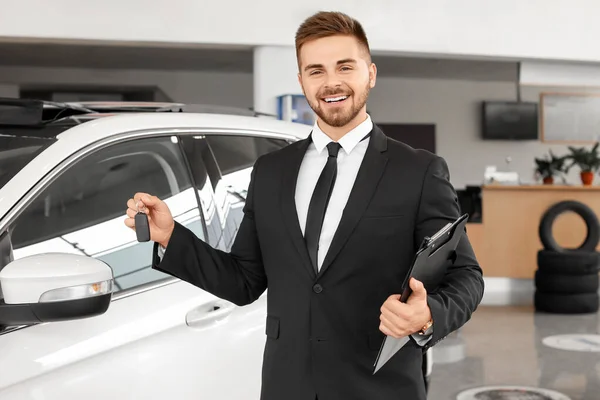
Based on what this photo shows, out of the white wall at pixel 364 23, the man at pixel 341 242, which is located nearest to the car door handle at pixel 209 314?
the man at pixel 341 242

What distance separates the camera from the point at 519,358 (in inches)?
207

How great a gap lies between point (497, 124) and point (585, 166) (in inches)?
164

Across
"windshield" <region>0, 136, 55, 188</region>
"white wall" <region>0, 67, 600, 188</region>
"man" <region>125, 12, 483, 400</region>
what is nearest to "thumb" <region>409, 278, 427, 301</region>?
"man" <region>125, 12, 483, 400</region>

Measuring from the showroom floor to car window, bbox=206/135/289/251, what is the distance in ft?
7.92

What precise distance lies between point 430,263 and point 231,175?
101 centimetres

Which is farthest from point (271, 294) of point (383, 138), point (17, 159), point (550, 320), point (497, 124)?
point (497, 124)

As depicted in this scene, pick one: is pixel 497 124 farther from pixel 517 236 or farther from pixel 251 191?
pixel 251 191

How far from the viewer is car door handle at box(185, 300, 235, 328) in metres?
1.91

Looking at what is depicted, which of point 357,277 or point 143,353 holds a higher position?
point 357,277

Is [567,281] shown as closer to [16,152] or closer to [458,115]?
[16,152]

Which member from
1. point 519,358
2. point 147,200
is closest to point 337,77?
point 147,200

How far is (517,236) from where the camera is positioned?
7965 millimetres

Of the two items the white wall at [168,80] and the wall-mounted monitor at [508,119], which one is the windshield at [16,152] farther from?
the wall-mounted monitor at [508,119]

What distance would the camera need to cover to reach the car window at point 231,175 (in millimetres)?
2111
